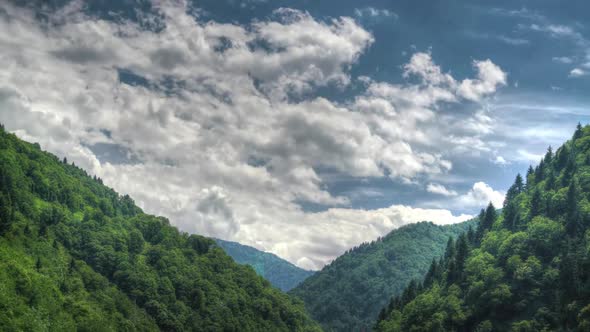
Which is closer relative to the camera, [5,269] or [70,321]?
[5,269]

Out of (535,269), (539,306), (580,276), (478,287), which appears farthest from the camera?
(478,287)

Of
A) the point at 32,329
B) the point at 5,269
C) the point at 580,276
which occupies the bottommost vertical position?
the point at 32,329

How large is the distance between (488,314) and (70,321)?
451 feet

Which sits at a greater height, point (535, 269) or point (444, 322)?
point (535, 269)

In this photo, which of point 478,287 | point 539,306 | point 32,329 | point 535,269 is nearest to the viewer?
point 32,329

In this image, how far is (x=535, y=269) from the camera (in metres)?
186

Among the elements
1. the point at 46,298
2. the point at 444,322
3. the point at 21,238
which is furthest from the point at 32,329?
the point at 444,322

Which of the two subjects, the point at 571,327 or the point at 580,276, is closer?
the point at 571,327

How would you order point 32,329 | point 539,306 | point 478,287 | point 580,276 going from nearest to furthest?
point 32,329 → point 580,276 → point 539,306 → point 478,287

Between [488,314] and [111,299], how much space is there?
443ft

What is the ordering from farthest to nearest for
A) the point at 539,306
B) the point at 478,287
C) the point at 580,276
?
the point at 478,287, the point at 539,306, the point at 580,276

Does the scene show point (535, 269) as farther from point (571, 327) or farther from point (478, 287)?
point (571, 327)

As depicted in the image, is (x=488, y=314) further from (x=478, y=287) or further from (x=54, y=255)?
(x=54, y=255)

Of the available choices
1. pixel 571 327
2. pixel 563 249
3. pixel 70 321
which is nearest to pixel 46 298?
pixel 70 321
